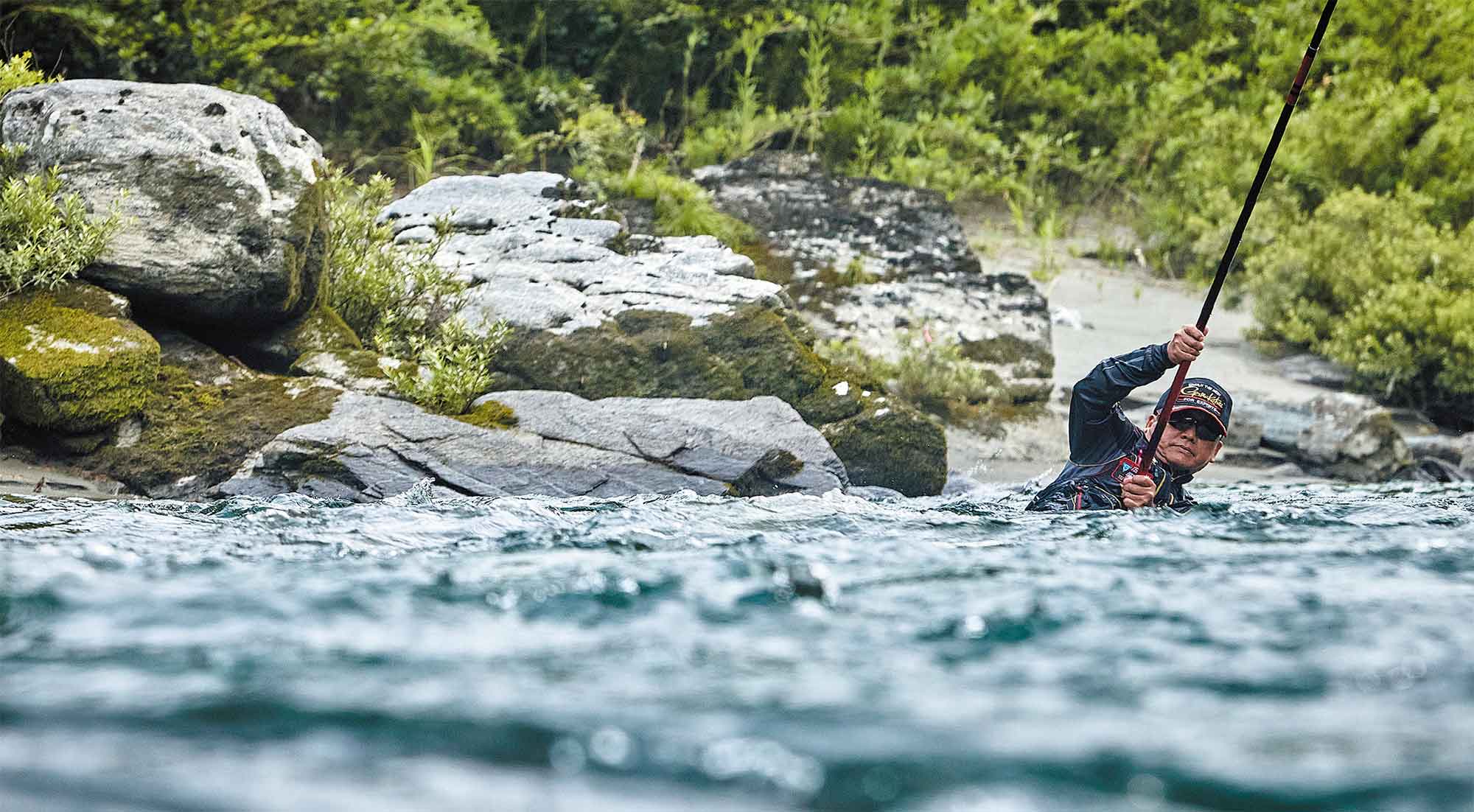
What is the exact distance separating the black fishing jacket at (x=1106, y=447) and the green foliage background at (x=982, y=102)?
491 centimetres

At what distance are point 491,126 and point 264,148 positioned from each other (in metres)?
5.14

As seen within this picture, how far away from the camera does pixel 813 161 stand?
11.3 m

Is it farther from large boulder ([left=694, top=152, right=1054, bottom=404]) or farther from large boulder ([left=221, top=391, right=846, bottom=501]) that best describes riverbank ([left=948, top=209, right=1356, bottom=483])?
large boulder ([left=221, top=391, right=846, bottom=501])

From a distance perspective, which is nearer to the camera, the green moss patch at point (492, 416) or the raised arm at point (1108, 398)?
the raised arm at point (1108, 398)

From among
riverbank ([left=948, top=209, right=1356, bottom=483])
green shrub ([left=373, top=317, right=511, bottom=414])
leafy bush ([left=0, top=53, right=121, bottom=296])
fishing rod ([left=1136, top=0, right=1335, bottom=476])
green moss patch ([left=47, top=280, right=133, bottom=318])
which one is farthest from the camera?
riverbank ([left=948, top=209, right=1356, bottom=483])

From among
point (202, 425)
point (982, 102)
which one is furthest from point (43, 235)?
point (982, 102)

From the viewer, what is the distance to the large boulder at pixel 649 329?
6.66 meters

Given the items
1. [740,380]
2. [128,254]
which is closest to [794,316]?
[740,380]

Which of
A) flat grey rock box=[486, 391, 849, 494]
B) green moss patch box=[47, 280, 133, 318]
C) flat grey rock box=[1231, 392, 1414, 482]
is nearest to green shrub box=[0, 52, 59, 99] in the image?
green moss patch box=[47, 280, 133, 318]

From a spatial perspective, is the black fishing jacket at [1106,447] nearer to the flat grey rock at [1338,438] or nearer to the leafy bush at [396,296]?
the leafy bush at [396,296]

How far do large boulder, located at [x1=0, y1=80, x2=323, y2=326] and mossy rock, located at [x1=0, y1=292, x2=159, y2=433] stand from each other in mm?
320

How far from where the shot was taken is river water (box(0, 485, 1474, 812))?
1.83m

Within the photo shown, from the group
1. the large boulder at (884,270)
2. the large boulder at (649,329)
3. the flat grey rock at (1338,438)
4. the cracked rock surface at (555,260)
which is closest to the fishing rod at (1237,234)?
the large boulder at (649,329)

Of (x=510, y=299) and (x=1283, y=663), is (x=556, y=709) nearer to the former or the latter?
(x=1283, y=663)
